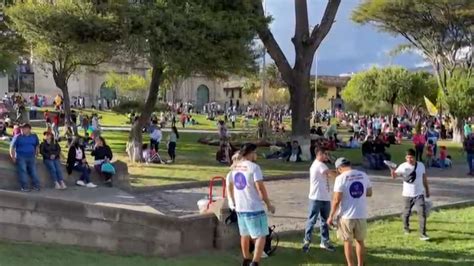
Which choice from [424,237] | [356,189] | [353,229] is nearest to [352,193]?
[356,189]

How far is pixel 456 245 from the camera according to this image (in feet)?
30.7

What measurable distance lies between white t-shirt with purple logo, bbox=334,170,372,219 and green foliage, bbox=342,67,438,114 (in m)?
52.1

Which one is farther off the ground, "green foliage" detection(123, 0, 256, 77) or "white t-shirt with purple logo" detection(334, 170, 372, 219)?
A: "green foliage" detection(123, 0, 256, 77)

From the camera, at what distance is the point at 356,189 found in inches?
293

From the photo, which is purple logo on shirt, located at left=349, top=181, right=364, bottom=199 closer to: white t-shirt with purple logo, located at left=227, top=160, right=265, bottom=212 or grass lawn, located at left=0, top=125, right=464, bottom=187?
white t-shirt with purple logo, located at left=227, top=160, right=265, bottom=212

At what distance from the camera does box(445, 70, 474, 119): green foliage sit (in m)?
34.3

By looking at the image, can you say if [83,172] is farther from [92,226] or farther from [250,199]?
[250,199]

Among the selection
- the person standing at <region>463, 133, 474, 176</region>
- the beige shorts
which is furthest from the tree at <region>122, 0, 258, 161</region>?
the beige shorts

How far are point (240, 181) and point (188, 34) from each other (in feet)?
34.1

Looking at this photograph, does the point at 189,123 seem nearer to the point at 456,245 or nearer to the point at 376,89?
the point at 376,89

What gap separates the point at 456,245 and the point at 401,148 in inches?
791

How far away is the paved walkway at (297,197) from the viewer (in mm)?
11797

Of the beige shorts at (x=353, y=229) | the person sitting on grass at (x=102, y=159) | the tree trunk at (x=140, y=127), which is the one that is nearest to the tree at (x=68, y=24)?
the tree trunk at (x=140, y=127)

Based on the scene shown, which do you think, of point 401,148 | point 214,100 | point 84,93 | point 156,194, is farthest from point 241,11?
point 214,100
